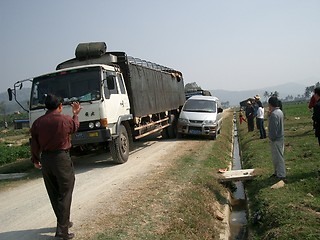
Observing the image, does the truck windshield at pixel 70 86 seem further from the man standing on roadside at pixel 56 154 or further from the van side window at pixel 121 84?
the man standing on roadside at pixel 56 154

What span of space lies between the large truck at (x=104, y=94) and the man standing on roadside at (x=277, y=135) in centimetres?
416

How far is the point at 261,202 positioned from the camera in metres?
6.67

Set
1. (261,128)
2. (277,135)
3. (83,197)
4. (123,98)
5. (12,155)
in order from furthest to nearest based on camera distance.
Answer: (12,155)
(261,128)
(123,98)
(277,135)
(83,197)

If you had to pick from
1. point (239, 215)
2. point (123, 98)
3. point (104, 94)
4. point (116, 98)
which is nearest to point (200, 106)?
point (123, 98)

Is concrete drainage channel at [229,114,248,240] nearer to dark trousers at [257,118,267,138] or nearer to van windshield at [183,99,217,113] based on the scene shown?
dark trousers at [257,118,267,138]

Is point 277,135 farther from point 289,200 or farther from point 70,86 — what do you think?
point 70,86

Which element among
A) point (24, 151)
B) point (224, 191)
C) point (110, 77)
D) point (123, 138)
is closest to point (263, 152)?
point (224, 191)

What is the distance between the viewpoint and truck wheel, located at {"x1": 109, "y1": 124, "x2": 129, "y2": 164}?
9843mm

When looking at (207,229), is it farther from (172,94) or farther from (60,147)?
(172,94)

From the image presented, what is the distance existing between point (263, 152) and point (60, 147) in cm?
851

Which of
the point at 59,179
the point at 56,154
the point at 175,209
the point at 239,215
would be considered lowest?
the point at 239,215

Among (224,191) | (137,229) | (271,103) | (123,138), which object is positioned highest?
(271,103)

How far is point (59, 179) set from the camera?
4566mm

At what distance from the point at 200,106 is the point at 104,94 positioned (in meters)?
7.92
